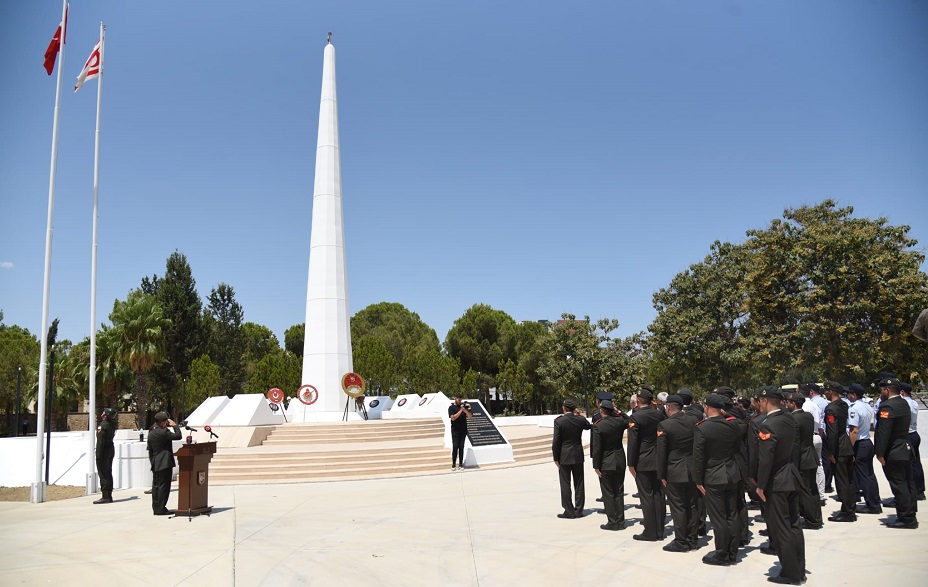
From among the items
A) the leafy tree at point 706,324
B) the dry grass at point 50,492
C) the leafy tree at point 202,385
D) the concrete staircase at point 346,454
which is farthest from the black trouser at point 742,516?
the leafy tree at point 202,385

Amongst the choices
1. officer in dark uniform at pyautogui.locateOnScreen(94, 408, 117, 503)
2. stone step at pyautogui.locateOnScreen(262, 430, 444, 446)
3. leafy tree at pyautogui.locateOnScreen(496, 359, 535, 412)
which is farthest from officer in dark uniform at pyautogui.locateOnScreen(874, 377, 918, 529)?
leafy tree at pyautogui.locateOnScreen(496, 359, 535, 412)

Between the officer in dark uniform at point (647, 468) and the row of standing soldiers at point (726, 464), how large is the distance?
0.01m

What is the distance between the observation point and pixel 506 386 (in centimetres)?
4866

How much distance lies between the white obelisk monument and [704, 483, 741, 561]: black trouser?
2139 cm

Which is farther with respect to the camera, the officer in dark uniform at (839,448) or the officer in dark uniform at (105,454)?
the officer in dark uniform at (105,454)

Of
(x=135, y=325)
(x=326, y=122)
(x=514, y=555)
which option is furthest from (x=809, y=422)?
(x=135, y=325)

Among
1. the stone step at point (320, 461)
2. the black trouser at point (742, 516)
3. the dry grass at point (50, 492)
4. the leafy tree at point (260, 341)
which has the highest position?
the leafy tree at point (260, 341)

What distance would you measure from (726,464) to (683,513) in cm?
106

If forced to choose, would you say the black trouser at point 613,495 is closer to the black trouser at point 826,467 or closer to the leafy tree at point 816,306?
the black trouser at point 826,467

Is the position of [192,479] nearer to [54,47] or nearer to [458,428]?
[458,428]

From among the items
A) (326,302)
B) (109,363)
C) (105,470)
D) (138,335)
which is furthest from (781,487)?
(109,363)

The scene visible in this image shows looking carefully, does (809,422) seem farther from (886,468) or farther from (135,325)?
(135,325)

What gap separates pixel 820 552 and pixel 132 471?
13344 mm

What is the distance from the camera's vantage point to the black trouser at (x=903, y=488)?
8289mm
